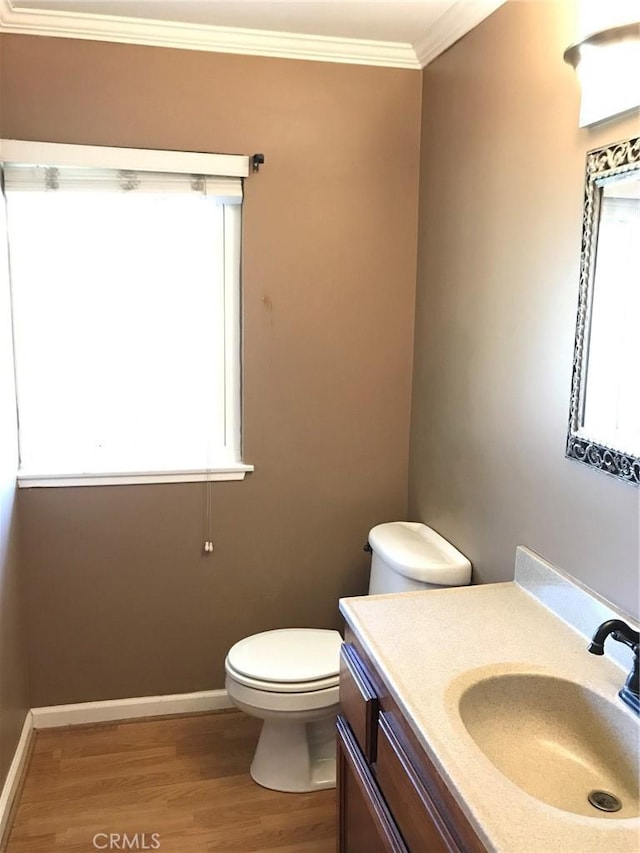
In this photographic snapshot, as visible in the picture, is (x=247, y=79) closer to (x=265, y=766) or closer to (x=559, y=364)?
(x=559, y=364)

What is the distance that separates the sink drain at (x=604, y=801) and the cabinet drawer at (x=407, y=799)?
291 mm

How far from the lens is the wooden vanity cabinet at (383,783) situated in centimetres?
118

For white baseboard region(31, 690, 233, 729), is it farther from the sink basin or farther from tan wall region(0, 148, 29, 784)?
the sink basin

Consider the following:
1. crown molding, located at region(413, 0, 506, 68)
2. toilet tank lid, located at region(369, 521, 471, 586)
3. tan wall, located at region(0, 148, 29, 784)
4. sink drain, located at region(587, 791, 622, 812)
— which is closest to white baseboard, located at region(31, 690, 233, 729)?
tan wall, located at region(0, 148, 29, 784)

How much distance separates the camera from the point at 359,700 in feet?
5.18

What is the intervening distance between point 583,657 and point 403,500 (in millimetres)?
1266

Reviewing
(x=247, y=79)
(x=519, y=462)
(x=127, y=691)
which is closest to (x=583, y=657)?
(x=519, y=462)

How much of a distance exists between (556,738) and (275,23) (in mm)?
2115

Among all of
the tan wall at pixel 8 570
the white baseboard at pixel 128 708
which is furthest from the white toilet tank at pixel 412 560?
the tan wall at pixel 8 570

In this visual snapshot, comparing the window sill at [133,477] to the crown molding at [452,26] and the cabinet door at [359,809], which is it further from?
the crown molding at [452,26]

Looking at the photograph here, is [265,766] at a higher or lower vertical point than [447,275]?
lower

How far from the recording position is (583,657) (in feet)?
4.87

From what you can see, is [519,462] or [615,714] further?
[519,462]

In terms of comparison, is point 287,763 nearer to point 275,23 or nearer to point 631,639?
point 631,639
